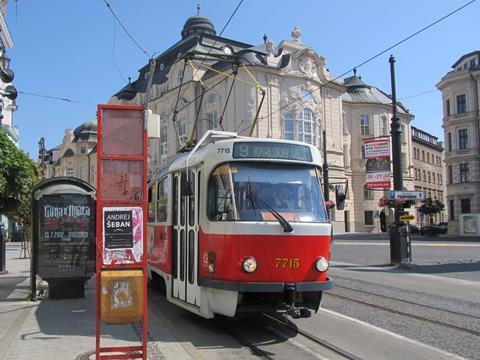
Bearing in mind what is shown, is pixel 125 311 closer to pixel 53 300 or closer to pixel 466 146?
pixel 53 300

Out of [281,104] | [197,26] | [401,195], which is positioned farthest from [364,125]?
[401,195]

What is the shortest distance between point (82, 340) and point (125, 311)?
196 centimetres

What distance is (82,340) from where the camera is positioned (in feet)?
24.4

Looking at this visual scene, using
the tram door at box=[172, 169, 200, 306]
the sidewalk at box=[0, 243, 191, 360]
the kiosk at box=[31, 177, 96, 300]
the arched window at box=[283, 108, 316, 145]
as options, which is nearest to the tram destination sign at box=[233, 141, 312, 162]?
the tram door at box=[172, 169, 200, 306]

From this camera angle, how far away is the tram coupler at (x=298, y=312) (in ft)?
25.9

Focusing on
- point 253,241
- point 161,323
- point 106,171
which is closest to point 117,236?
point 106,171

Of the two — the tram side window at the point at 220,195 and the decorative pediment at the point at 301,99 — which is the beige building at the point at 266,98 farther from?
the tram side window at the point at 220,195

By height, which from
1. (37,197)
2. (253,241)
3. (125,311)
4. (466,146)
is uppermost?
(466,146)

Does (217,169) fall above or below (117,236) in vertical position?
above

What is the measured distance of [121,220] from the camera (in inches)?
234

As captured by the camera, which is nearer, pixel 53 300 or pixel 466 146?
pixel 53 300

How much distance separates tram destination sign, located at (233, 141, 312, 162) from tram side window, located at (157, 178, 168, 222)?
269cm

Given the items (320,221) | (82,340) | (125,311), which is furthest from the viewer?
(320,221)

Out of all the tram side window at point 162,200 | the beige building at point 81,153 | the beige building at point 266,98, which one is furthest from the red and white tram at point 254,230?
the beige building at point 81,153
